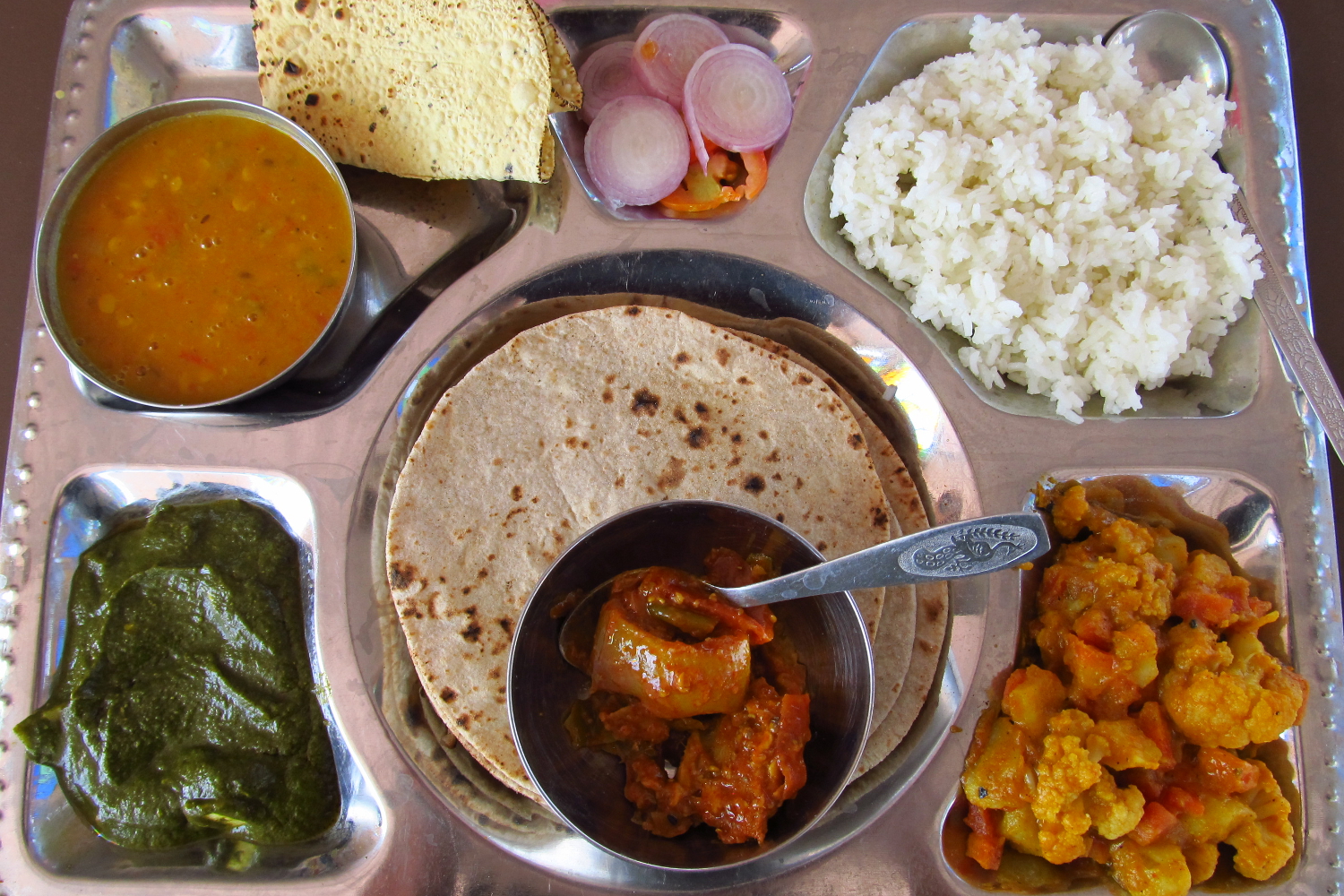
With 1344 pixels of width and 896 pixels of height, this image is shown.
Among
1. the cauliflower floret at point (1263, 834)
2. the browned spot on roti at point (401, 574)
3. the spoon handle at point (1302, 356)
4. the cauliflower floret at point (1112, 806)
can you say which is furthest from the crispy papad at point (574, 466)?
the spoon handle at point (1302, 356)

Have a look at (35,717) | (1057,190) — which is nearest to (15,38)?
(35,717)

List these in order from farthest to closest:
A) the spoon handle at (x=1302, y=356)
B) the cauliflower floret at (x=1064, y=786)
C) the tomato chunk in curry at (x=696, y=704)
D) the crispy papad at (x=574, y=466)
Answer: the spoon handle at (x=1302, y=356), the crispy papad at (x=574, y=466), the cauliflower floret at (x=1064, y=786), the tomato chunk in curry at (x=696, y=704)

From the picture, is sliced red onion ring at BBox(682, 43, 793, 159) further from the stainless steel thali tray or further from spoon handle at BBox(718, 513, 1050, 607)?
spoon handle at BBox(718, 513, 1050, 607)

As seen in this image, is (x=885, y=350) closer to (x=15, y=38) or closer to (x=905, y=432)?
(x=905, y=432)

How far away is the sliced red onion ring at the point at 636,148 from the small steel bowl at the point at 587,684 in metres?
0.89

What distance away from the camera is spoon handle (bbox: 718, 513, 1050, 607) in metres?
1.26

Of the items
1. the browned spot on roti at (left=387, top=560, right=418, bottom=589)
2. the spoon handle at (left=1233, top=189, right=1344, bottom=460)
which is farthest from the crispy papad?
the spoon handle at (left=1233, top=189, right=1344, bottom=460)

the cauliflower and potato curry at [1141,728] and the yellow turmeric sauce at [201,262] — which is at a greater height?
the yellow turmeric sauce at [201,262]

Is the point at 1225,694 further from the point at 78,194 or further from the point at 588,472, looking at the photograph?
the point at 78,194

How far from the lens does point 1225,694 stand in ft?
5.07

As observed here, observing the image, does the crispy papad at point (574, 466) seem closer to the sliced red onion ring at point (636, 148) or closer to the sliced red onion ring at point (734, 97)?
the sliced red onion ring at point (636, 148)

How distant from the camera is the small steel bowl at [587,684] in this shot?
143 centimetres

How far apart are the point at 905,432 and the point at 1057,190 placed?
2.17 ft

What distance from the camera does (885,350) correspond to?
1955 millimetres
